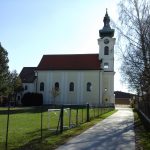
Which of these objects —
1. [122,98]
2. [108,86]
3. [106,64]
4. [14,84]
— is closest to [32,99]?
[14,84]

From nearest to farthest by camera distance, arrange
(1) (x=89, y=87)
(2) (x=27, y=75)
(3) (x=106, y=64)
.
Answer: (1) (x=89, y=87)
(3) (x=106, y=64)
(2) (x=27, y=75)

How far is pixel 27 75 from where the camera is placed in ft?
276

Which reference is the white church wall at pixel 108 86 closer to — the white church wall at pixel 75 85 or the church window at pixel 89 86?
the white church wall at pixel 75 85

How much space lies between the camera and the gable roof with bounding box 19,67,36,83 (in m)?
81.0

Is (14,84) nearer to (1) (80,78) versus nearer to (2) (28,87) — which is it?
(2) (28,87)

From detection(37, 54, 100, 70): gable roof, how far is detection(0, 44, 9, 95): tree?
9.98 meters

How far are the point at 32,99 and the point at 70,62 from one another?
12283 mm

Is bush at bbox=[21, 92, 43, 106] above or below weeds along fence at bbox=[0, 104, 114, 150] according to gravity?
above

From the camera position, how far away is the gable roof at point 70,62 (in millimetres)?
77188

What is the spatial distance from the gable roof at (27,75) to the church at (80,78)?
301 mm

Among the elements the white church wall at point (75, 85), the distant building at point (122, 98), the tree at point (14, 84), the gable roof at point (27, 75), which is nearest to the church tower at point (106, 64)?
the white church wall at point (75, 85)

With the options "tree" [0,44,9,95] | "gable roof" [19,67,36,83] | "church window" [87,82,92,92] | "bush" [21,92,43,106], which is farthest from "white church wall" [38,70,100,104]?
"tree" [0,44,9,95]

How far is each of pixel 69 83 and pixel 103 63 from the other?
798cm

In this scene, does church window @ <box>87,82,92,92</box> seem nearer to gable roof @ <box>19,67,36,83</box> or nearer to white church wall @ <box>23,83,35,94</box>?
white church wall @ <box>23,83,35,94</box>
